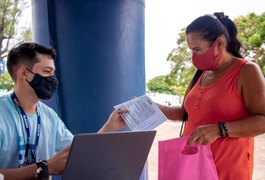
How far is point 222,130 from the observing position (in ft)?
4.66

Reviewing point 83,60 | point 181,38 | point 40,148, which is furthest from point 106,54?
point 181,38

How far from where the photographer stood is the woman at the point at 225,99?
4.67ft

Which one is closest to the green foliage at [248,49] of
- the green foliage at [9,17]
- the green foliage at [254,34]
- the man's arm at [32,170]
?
the green foliage at [254,34]

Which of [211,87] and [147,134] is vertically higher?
[211,87]

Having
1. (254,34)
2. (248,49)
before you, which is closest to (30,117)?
(248,49)

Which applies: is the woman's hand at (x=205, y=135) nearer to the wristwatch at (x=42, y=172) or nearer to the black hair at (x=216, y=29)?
the black hair at (x=216, y=29)

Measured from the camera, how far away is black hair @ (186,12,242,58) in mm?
1568

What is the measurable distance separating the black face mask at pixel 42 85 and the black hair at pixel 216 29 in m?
0.76

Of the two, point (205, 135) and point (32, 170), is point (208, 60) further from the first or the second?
point (32, 170)

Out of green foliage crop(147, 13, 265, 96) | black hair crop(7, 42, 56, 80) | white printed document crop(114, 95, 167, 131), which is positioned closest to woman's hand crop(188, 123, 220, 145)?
white printed document crop(114, 95, 167, 131)

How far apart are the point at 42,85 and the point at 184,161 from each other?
2.70 feet

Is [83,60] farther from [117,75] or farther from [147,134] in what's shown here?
[147,134]

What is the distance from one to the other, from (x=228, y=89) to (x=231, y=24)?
358 millimetres

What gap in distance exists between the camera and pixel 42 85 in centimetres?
179
